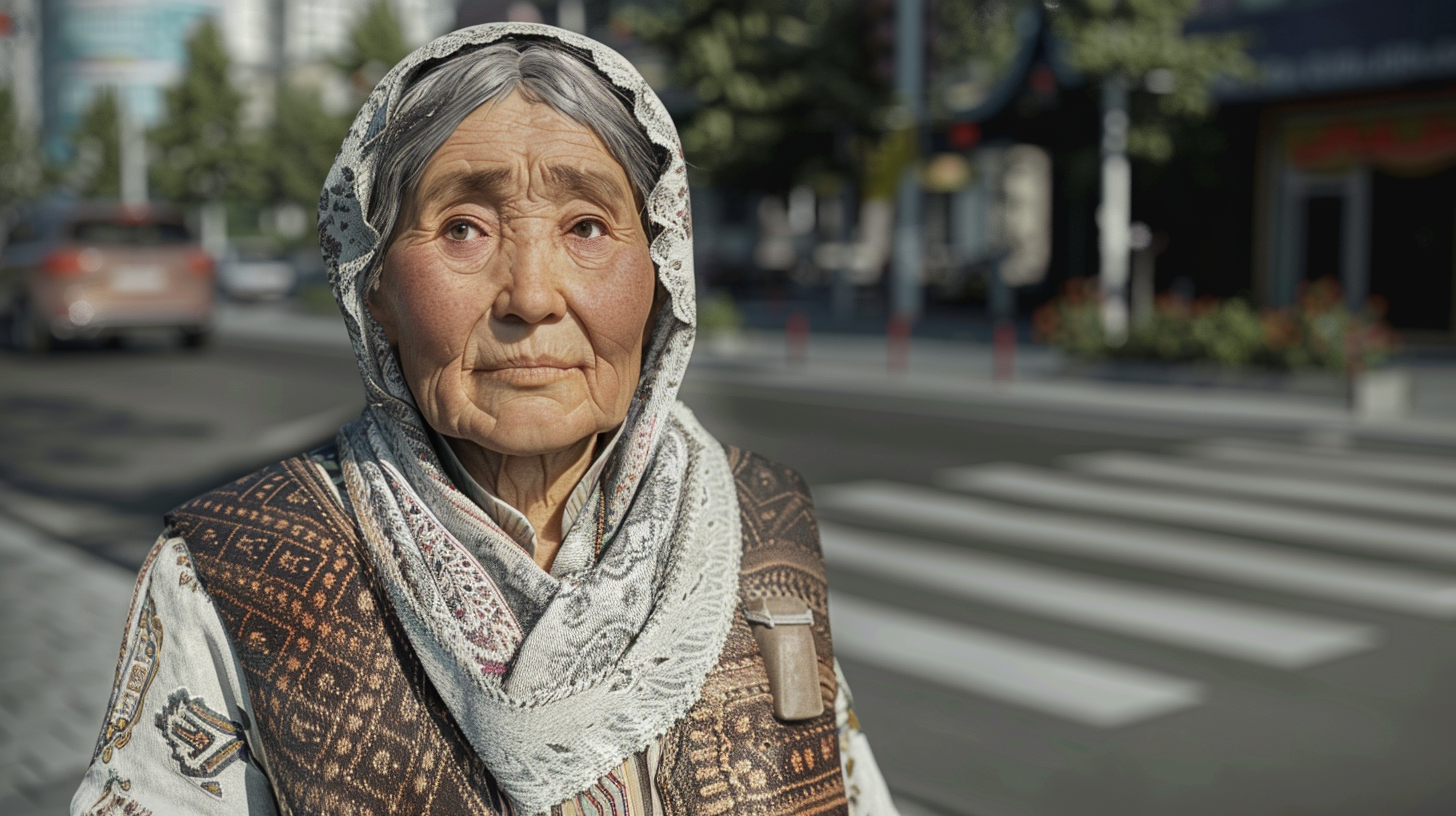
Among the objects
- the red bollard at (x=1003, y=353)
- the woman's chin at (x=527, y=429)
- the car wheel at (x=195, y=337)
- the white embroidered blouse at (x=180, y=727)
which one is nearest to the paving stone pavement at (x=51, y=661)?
the white embroidered blouse at (x=180, y=727)

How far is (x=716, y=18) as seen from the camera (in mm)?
26250

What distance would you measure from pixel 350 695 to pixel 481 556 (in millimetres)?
197

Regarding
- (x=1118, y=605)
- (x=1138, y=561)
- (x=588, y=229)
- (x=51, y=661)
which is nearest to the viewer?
(x=588, y=229)

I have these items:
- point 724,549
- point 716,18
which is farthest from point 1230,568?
point 716,18

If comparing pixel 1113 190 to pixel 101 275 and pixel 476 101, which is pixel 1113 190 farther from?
pixel 476 101

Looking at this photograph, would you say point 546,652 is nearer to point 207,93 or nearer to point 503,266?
point 503,266

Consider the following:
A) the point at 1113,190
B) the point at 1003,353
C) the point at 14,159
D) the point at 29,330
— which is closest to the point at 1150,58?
the point at 1113,190

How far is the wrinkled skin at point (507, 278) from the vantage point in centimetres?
152

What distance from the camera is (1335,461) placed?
11.1 metres

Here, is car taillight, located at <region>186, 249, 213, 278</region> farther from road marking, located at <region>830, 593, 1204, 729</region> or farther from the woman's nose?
the woman's nose

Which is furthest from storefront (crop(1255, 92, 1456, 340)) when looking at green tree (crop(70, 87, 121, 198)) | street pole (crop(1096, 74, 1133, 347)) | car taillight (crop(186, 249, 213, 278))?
green tree (crop(70, 87, 121, 198))

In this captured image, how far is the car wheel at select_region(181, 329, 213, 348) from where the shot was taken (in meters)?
21.2

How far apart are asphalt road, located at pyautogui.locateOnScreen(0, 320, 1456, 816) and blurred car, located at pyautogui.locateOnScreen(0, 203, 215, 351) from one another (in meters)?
6.27

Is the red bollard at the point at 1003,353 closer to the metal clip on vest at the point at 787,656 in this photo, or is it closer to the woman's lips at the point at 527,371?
the metal clip on vest at the point at 787,656
